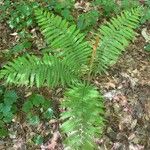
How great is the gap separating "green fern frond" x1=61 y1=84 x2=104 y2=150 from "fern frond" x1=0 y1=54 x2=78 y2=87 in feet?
0.96

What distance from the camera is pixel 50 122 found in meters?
4.70

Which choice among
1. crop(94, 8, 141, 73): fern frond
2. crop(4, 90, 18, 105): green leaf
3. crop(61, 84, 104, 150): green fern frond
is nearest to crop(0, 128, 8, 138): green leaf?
crop(4, 90, 18, 105): green leaf

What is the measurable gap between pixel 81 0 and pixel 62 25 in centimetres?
152

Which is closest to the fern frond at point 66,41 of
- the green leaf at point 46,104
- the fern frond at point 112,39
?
the fern frond at point 112,39

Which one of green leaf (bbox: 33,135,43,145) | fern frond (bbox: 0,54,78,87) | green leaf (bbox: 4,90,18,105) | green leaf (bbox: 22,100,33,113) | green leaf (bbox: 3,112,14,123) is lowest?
green leaf (bbox: 33,135,43,145)

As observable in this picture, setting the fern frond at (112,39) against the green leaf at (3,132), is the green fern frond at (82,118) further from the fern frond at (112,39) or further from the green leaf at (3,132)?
the green leaf at (3,132)

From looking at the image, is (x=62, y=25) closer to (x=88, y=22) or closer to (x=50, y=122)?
(x=88, y=22)

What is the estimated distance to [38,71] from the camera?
4.54 m

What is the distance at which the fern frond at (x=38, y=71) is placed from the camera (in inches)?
177

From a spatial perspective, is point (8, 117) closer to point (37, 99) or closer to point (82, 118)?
point (37, 99)

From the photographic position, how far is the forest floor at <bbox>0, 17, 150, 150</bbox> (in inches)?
180

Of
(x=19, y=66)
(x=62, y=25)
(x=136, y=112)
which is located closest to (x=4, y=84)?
(x=19, y=66)

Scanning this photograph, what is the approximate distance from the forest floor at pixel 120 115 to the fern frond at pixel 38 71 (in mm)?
426

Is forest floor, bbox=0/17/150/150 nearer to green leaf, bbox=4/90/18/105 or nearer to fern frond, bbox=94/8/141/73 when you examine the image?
green leaf, bbox=4/90/18/105
